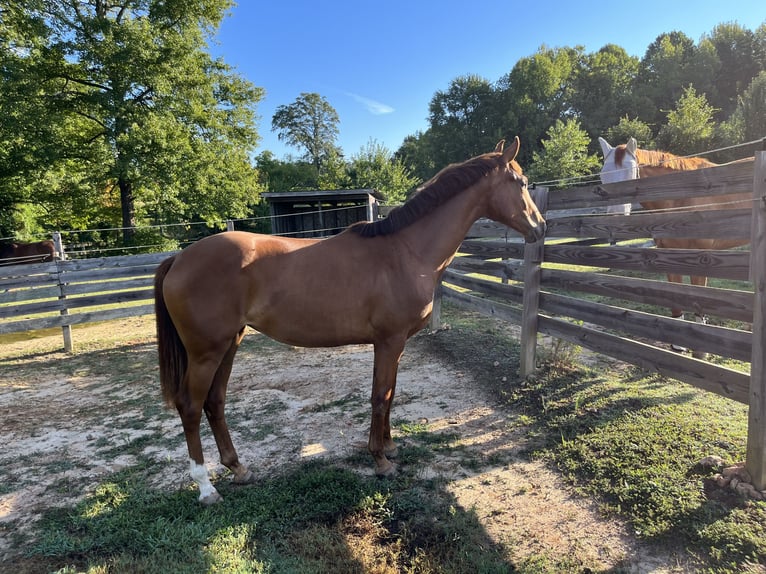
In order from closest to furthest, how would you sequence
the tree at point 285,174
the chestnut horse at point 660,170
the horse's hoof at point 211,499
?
the horse's hoof at point 211,499 < the chestnut horse at point 660,170 < the tree at point 285,174

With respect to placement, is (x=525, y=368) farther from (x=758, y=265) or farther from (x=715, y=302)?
(x=758, y=265)

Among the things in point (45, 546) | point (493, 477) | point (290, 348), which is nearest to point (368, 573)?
point (493, 477)

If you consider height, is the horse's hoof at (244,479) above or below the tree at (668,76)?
below

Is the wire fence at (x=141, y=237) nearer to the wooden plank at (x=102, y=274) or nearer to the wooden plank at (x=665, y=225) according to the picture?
the wooden plank at (x=102, y=274)

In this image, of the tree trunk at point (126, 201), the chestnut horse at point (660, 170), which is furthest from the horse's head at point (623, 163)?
the tree trunk at point (126, 201)

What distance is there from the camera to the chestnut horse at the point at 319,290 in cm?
260

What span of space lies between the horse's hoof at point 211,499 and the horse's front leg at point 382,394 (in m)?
1.09

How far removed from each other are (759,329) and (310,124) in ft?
148

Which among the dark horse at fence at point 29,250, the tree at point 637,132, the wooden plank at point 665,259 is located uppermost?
the tree at point 637,132

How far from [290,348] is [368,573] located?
469 cm

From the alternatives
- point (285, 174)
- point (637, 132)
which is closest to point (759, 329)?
point (637, 132)

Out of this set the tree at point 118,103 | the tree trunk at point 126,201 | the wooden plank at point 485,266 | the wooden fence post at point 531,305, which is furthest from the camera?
the tree trunk at point 126,201

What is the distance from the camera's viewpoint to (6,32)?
12.9 metres

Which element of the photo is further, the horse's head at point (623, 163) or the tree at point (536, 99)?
the tree at point (536, 99)
